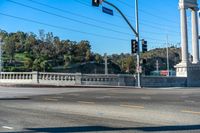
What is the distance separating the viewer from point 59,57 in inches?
6073

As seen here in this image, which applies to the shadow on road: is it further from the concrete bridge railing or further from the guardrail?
the guardrail

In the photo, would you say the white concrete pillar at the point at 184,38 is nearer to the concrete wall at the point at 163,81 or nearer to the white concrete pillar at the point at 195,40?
the white concrete pillar at the point at 195,40

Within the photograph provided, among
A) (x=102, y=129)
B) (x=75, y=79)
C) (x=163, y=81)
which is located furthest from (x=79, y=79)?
(x=102, y=129)

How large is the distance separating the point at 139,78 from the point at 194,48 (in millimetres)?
20175

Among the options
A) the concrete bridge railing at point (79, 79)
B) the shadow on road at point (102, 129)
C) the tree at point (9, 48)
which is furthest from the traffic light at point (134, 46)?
the tree at point (9, 48)

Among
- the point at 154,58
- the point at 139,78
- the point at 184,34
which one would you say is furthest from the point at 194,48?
the point at 154,58

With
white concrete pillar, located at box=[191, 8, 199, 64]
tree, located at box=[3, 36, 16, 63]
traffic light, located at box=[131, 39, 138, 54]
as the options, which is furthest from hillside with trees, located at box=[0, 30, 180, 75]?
traffic light, located at box=[131, 39, 138, 54]

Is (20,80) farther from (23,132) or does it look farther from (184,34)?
(23,132)

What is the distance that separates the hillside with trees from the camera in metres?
138

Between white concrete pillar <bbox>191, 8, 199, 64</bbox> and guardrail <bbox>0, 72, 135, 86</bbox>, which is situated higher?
white concrete pillar <bbox>191, 8, 199, 64</bbox>

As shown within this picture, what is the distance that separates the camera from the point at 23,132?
402 inches

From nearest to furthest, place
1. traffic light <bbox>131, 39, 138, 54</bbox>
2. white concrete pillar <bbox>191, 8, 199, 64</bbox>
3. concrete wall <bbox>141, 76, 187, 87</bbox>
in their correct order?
traffic light <bbox>131, 39, 138, 54</bbox> → concrete wall <bbox>141, 76, 187, 87</bbox> → white concrete pillar <bbox>191, 8, 199, 64</bbox>

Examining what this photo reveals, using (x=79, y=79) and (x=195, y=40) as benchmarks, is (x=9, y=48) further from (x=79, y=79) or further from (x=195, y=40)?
(x=79, y=79)

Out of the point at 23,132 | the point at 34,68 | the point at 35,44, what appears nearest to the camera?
the point at 23,132
